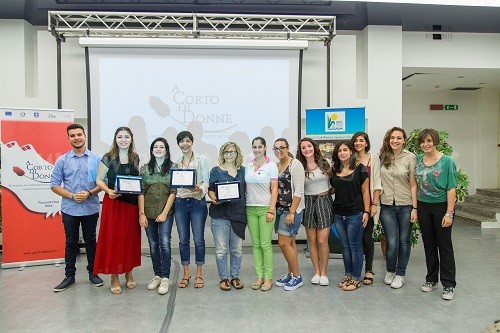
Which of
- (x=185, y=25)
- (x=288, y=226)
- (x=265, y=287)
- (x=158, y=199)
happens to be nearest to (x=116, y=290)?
(x=158, y=199)

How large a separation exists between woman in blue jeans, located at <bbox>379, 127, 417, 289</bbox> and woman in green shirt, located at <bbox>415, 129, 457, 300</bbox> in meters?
0.08

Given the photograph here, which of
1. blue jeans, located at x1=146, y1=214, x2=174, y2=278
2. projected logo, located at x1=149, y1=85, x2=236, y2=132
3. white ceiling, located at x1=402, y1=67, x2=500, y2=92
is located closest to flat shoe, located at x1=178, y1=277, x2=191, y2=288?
blue jeans, located at x1=146, y1=214, x2=174, y2=278

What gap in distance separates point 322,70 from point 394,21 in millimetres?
1360

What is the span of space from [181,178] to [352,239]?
165cm

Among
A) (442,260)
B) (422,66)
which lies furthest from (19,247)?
(422,66)

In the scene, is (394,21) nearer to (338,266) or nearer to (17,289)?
(338,266)

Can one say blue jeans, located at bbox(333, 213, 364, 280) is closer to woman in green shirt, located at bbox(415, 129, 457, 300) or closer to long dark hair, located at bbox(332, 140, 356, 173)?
long dark hair, located at bbox(332, 140, 356, 173)

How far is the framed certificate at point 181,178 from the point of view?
3.40 metres

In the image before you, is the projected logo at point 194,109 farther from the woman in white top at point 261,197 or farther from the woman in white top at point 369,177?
the woman in white top at point 369,177

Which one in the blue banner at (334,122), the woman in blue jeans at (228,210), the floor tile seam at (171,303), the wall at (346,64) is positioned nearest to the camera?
the floor tile seam at (171,303)

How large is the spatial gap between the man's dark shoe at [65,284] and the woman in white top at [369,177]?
286cm

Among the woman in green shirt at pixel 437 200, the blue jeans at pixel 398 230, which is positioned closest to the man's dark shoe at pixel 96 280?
the blue jeans at pixel 398 230

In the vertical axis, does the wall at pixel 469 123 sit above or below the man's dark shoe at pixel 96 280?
above

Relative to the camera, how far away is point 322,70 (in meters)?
5.90
